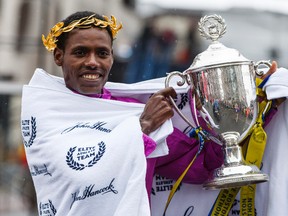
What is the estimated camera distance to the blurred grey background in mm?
10172

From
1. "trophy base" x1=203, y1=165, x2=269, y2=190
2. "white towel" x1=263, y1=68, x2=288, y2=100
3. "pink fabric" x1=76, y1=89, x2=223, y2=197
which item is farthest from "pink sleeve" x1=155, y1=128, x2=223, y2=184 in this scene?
"white towel" x1=263, y1=68, x2=288, y2=100

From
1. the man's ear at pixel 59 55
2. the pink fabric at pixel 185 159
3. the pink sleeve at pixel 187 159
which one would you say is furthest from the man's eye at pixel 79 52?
the pink sleeve at pixel 187 159

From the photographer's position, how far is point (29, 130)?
383 centimetres

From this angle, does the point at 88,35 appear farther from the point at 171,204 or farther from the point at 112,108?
the point at 171,204

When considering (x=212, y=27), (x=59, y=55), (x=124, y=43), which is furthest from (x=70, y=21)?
(x=124, y=43)

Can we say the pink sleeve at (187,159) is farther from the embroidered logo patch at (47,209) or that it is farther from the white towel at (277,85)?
the embroidered logo patch at (47,209)

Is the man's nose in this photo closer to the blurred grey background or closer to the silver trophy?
the silver trophy

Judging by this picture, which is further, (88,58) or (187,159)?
(187,159)

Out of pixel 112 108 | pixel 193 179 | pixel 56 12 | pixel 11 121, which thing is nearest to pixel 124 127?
pixel 112 108

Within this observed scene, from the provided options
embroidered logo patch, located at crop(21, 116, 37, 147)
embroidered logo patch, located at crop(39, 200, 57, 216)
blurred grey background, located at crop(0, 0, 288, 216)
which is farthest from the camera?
blurred grey background, located at crop(0, 0, 288, 216)

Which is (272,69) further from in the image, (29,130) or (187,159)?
(29,130)

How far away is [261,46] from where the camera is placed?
12.6 m

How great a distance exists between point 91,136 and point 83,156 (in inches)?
4.3

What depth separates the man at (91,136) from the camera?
359cm
